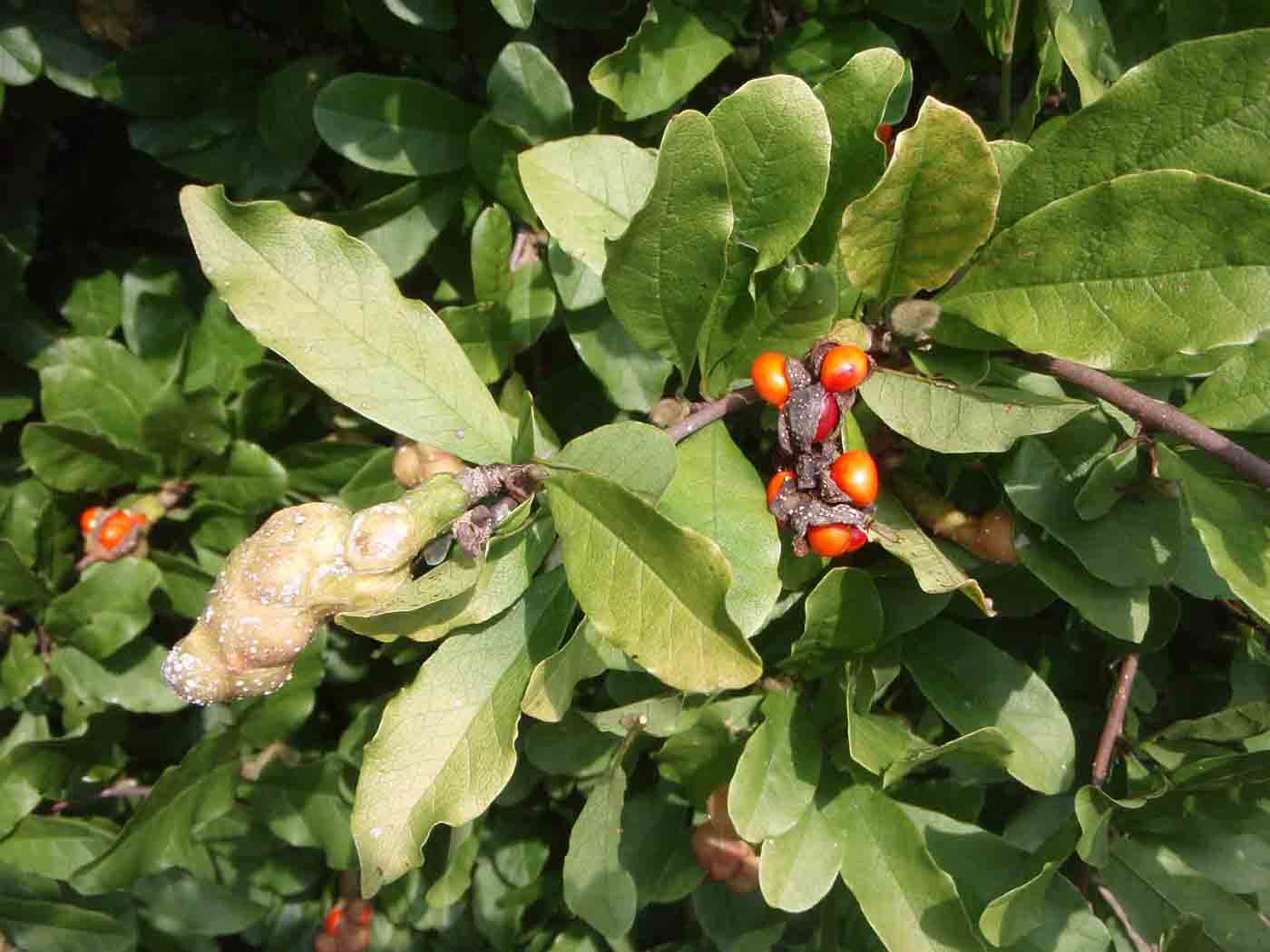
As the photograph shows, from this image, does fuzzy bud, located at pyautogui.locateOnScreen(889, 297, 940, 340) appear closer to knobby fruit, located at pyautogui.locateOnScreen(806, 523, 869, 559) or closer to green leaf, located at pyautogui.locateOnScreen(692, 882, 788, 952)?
knobby fruit, located at pyautogui.locateOnScreen(806, 523, 869, 559)

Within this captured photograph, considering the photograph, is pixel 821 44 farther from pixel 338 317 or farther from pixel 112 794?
pixel 112 794

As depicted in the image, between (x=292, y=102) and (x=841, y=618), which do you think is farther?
(x=292, y=102)

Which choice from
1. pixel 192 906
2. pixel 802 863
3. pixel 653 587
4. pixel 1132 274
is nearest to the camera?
pixel 653 587

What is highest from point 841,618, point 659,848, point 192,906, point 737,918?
point 841,618

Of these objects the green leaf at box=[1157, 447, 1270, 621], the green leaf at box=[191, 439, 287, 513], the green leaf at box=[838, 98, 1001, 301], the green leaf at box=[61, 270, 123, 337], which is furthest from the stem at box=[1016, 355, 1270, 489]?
the green leaf at box=[61, 270, 123, 337]

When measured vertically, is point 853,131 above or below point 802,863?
above

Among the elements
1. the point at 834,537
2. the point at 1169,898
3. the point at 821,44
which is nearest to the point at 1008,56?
the point at 821,44

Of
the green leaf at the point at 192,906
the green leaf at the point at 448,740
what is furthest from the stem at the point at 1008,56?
→ the green leaf at the point at 192,906
